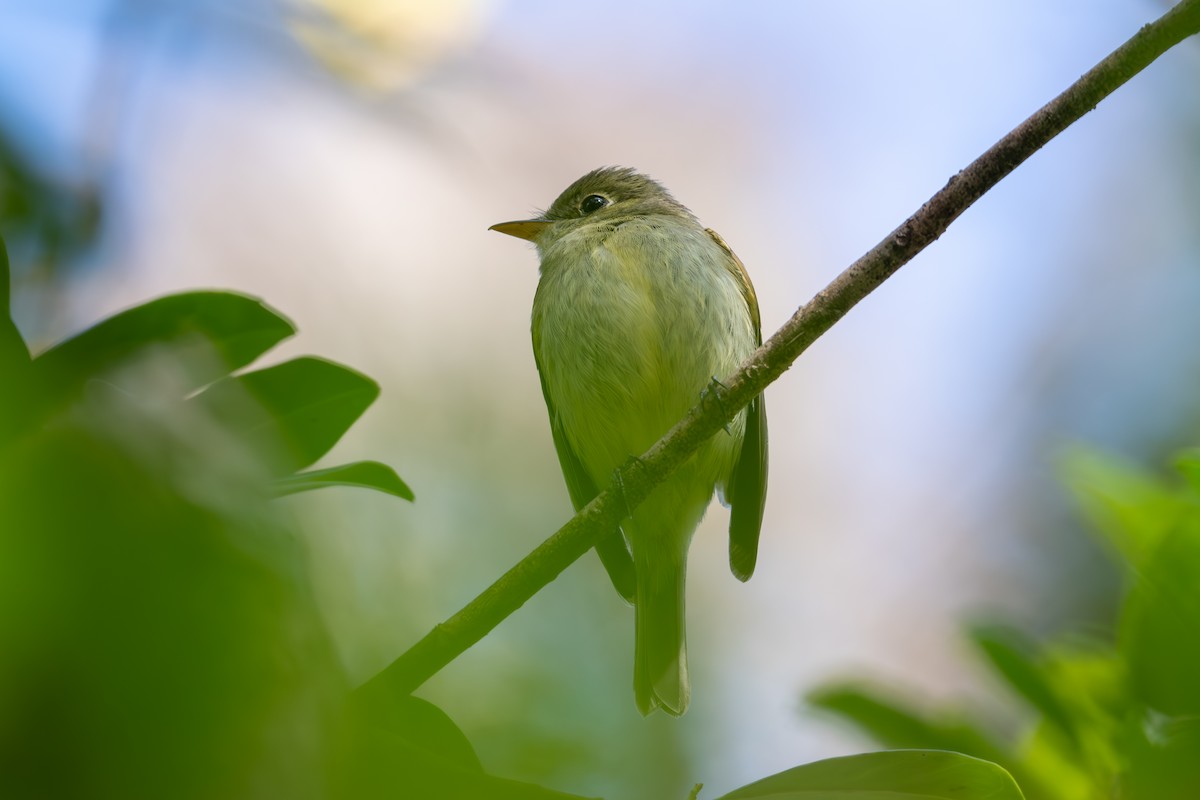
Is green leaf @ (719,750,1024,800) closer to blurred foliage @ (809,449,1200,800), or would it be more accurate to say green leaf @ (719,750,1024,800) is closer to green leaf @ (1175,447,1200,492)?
blurred foliage @ (809,449,1200,800)

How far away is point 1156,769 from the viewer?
1438 mm

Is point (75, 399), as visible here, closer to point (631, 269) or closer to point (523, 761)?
point (523, 761)

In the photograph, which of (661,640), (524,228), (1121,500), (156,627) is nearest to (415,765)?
(156,627)

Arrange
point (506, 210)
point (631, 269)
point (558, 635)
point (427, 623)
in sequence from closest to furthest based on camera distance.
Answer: point (427, 623), point (558, 635), point (631, 269), point (506, 210)

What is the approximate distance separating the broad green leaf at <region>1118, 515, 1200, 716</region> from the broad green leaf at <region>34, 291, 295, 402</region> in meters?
1.21

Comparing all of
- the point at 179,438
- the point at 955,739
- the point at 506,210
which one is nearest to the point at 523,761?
the point at 179,438

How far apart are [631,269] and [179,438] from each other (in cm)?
325

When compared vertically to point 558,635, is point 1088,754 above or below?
below

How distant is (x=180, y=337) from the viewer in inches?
60.7

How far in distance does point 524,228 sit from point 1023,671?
3.31 m

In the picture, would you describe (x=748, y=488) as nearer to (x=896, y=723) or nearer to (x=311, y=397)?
(x=896, y=723)

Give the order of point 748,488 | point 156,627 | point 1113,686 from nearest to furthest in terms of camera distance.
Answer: point 156,627
point 1113,686
point 748,488

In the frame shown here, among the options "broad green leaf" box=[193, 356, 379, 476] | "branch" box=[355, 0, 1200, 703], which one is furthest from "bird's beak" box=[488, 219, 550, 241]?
"broad green leaf" box=[193, 356, 379, 476]

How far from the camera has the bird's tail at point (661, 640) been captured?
310 centimetres
